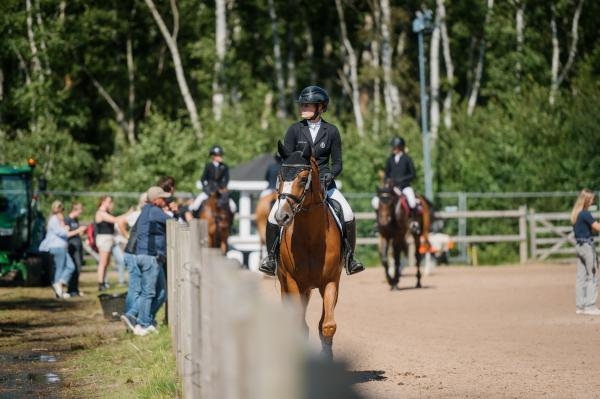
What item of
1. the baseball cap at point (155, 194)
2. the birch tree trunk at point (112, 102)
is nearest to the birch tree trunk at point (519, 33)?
the birch tree trunk at point (112, 102)

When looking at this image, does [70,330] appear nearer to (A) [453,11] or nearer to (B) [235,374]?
(B) [235,374]

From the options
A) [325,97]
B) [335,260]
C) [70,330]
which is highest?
[325,97]

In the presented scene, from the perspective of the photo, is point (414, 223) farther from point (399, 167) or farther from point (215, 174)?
point (215, 174)

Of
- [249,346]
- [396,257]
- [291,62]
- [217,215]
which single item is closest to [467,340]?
[396,257]

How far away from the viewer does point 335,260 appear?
11.6 meters

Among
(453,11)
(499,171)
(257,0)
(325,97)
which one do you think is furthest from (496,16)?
(325,97)

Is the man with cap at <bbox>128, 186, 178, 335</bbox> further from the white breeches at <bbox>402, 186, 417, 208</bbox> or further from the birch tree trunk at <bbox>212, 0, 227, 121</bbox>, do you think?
the birch tree trunk at <bbox>212, 0, 227, 121</bbox>

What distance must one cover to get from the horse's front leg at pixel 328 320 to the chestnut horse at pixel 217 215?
1562cm

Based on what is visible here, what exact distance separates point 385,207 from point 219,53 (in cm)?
2725

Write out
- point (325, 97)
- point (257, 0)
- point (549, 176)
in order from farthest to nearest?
point (257, 0) → point (549, 176) → point (325, 97)

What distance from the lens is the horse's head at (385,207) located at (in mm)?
24156

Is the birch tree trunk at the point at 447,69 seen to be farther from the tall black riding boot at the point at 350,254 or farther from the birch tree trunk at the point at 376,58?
the tall black riding boot at the point at 350,254

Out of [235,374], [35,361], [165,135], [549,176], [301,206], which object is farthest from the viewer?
[165,135]

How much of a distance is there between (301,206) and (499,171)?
29.7 metres
